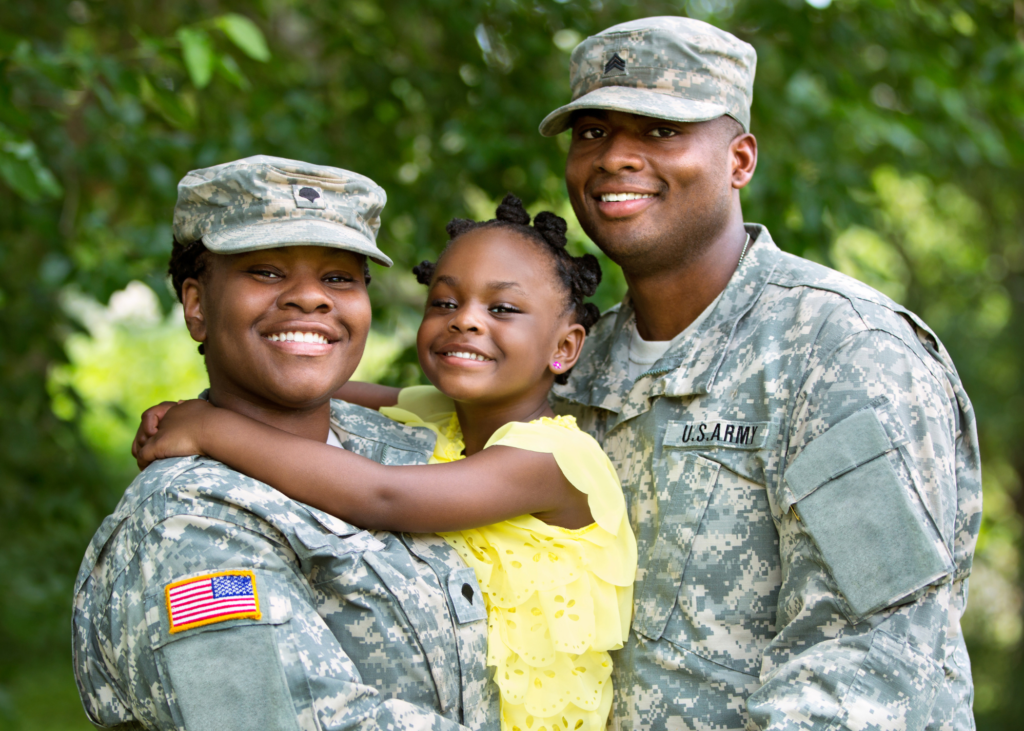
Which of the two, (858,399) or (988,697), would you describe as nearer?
(858,399)

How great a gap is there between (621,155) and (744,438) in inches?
34.1

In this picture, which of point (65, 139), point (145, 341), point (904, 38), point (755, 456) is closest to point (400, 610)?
point (755, 456)

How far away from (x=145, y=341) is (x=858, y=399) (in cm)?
1277

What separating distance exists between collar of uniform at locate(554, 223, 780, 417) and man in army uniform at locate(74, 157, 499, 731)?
69 centimetres

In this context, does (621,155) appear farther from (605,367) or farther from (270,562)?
(270,562)

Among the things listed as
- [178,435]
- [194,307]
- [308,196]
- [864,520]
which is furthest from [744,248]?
[178,435]

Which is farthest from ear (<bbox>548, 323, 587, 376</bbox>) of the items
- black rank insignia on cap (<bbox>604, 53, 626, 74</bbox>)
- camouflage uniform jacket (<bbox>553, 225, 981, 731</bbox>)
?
black rank insignia on cap (<bbox>604, 53, 626, 74</bbox>)

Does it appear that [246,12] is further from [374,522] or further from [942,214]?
[942,214]

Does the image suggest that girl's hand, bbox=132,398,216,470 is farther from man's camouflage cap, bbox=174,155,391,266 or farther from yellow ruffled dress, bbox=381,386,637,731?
yellow ruffled dress, bbox=381,386,637,731

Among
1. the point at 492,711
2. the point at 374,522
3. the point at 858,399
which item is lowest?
the point at 492,711

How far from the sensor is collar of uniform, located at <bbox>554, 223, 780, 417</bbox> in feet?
8.16

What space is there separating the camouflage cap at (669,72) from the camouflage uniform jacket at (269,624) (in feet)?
4.24

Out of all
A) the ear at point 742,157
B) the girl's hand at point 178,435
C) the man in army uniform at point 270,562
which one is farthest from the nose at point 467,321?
the ear at point 742,157

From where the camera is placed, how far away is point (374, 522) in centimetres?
216
